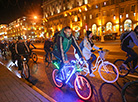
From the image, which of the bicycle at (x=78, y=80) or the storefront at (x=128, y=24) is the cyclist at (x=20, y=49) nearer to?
the bicycle at (x=78, y=80)

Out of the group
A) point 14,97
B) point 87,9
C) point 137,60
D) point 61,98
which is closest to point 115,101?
point 61,98

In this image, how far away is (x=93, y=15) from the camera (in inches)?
1766

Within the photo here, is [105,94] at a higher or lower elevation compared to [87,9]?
lower

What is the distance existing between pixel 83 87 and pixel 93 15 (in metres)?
44.3

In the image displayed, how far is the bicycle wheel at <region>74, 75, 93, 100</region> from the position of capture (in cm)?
363

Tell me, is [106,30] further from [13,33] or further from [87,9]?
[13,33]

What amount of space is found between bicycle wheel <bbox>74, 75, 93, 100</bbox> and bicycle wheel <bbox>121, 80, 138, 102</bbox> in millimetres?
944

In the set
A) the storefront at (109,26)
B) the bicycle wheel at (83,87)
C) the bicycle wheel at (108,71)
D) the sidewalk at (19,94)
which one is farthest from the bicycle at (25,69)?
the storefront at (109,26)

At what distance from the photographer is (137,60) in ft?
16.2

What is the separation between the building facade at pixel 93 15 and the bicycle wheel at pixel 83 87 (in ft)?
78.5

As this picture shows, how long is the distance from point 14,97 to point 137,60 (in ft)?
15.7

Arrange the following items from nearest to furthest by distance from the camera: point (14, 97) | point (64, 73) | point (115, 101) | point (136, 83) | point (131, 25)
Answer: point (136, 83), point (115, 101), point (14, 97), point (64, 73), point (131, 25)

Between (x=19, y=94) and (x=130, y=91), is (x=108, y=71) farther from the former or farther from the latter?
(x=19, y=94)

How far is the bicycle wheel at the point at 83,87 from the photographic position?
11.9 feet
